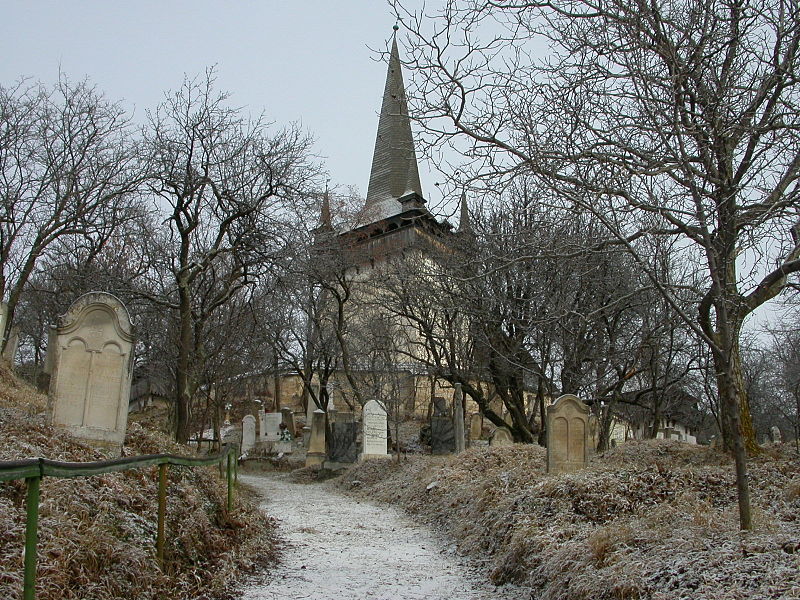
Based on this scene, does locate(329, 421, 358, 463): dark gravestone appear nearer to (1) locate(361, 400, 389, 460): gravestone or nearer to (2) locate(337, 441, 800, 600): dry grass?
(1) locate(361, 400, 389, 460): gravestone

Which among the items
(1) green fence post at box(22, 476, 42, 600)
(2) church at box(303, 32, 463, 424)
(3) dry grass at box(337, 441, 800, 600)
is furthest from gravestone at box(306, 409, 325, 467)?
(1) green fence post at box(22, 476, 42, 600)

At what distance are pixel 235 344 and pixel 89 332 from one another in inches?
649

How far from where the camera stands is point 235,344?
2536 centimetres

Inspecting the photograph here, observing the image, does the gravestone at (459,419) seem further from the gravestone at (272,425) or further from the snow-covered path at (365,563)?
the gravestone at (272,425)

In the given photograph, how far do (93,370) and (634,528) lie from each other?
6703mm

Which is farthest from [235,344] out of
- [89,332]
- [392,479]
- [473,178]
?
→ [473,178]

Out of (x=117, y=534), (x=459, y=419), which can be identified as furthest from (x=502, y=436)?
(x=117, y=534)

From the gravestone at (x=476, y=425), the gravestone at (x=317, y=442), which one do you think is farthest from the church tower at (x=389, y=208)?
the gravestone at (x=476, y=425)

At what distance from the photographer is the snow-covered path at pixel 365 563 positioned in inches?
229

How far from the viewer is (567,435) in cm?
1216

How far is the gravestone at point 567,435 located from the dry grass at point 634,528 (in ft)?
1.72

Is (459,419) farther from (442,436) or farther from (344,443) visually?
(344,443)

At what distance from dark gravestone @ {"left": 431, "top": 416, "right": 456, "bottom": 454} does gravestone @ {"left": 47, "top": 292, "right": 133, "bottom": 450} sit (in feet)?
48.1

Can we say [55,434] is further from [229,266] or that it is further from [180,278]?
[229,266]
